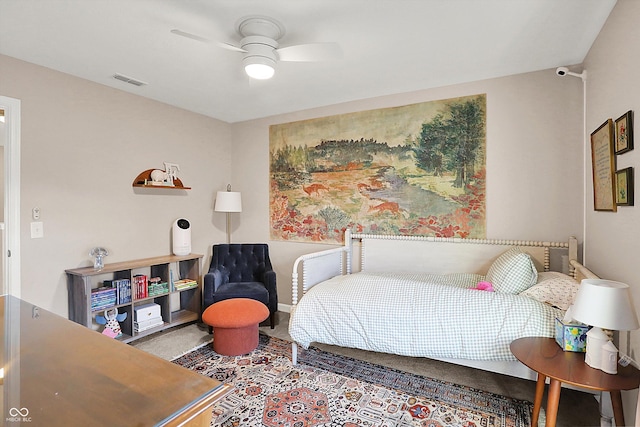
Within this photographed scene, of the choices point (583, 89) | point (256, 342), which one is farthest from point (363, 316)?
point (583, 89)

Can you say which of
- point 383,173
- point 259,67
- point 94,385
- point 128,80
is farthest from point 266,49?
point 94,385

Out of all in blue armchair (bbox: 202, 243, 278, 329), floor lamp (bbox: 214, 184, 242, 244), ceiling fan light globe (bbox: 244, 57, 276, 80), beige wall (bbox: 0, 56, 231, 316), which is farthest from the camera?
floor lamp (bbox: 214, 184, 242, 244)

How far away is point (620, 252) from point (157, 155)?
4015mm

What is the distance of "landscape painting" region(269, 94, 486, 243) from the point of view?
122 inches

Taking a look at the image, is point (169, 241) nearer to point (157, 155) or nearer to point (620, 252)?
point (157, 155)

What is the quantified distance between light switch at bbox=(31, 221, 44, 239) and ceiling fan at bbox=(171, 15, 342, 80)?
2.20 metres

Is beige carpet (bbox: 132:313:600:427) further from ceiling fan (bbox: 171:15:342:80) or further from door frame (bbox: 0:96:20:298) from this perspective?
ceiling fan (bbox: 171:15:342:80)

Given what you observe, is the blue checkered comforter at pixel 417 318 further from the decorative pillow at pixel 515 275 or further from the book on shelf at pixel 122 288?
the book on shelf at pixel 122 288

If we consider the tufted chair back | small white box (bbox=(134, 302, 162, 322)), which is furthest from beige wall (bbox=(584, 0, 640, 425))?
small white box (bbox=(134, 302, 162, 322))

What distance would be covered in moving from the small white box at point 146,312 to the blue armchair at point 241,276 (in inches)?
17.8

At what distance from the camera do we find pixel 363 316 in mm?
2398

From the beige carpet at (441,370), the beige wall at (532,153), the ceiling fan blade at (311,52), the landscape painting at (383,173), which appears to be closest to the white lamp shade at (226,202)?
the landscape painting at (383,173)

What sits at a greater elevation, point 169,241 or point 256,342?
point 169,241

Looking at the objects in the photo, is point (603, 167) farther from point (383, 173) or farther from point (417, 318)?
point (383, 173)
